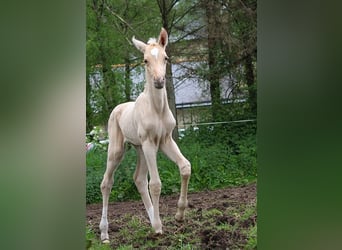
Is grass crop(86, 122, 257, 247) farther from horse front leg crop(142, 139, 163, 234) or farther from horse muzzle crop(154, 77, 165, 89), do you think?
horse muzzle crop(154, 77, 165, 89)

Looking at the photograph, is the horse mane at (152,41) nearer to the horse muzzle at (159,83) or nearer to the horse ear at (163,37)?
the horse ear at (163,37)

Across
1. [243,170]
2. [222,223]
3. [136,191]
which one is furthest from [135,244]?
[243,170]

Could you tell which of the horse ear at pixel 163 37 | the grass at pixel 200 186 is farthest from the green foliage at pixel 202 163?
the horse ear at pixel 163 37

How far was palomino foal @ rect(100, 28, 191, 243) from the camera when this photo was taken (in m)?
1.78

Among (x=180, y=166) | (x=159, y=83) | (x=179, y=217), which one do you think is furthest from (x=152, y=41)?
(x=179, y=217)

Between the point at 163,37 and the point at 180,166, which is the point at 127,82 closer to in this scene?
the point at 163,37

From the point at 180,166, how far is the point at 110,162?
0.90ft

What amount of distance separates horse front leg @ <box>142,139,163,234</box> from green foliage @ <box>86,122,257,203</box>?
0.07 feet

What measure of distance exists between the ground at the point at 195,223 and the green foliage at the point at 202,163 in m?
0.03

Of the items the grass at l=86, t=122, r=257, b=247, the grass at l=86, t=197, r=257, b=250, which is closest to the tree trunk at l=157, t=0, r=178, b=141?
the grass at l=86, t=122, r=257, b=247

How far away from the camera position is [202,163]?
69.1 inches
